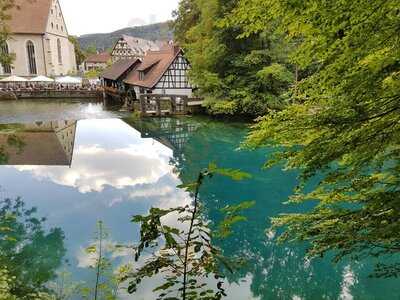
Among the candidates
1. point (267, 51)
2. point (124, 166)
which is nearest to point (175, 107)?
point (267, 51)

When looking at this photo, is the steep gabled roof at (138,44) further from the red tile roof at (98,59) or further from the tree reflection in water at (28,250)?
the tree reflection in water at (28,250)

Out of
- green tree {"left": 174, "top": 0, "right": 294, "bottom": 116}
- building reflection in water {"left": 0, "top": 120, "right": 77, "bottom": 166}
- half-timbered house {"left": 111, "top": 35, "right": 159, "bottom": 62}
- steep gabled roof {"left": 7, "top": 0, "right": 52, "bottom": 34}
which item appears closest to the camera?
building reflection in water {"left": 0, "top": 120, "right": 77, "bottom": 166}

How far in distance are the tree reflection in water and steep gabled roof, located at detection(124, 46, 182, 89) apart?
17345 mm

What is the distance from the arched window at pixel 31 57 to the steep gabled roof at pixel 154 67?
19.1m

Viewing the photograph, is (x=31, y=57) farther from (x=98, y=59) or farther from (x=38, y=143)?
(x=98, y=59)

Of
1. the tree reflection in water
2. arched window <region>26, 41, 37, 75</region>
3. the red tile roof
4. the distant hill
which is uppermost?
the distant hill

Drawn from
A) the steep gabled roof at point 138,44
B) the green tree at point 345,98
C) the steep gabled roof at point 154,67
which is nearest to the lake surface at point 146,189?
the green tree at point 345,98

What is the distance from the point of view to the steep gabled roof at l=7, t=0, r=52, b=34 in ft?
137

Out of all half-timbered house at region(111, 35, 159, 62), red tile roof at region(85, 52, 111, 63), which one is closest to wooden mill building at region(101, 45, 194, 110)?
half-timbered house at region(111, 35, 159, 62)

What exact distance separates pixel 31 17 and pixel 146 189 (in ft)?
134

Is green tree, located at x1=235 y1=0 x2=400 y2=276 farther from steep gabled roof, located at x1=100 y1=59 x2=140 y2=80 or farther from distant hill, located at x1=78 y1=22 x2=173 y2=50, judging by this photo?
distant hill, located at x1=78 y1=22 x2=173 y2=50

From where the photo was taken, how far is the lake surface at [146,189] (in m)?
6.68

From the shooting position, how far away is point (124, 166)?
44.7 ft

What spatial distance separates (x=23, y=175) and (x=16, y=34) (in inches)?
1426
